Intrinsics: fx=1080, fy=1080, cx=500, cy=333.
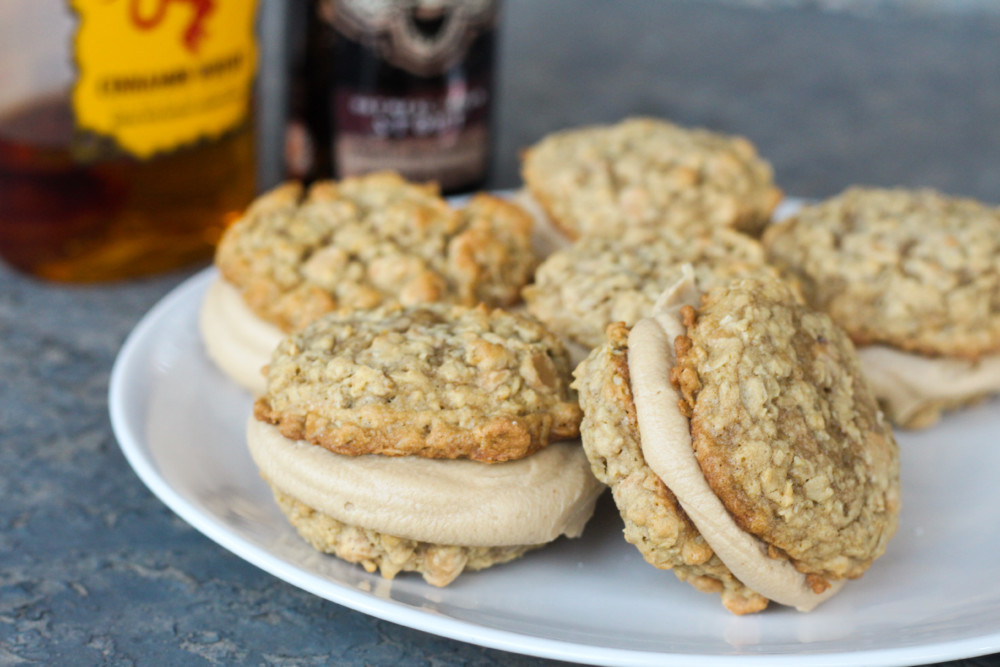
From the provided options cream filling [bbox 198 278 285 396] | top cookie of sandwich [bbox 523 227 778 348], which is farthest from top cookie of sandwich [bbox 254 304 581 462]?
cream filling [bbox 198 278 285 396]

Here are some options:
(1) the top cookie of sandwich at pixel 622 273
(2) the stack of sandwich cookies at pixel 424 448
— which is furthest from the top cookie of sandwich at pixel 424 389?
(1) the top cookie of sandwich at pixel 622 273

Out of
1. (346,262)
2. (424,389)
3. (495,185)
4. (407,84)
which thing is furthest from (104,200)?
(424,389)

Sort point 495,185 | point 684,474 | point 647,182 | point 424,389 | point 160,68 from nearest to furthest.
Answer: point 684,474
point 424,389
point 647,182
point 160,68
point 495,185

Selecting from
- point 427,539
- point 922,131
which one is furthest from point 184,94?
point 922,131

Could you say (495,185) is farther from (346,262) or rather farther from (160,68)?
(346,262)

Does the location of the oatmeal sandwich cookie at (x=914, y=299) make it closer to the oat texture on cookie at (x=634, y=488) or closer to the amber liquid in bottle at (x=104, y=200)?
the oat texture on cookie at (x=634, y=488)

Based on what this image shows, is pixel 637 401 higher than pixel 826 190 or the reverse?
higher

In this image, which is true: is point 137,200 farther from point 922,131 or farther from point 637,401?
point 922,131
